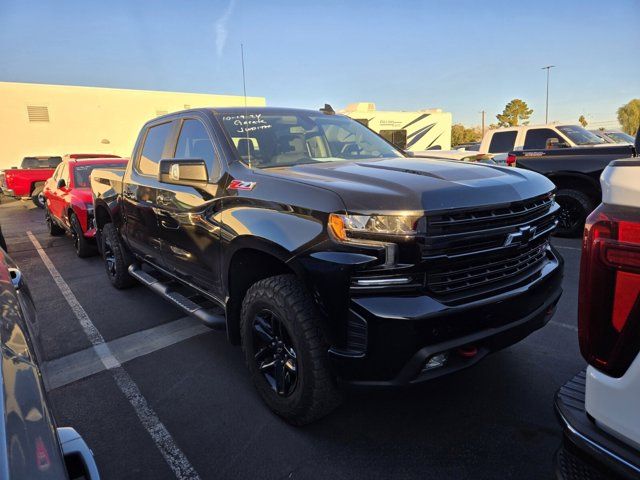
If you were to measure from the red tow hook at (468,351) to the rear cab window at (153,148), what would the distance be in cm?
323

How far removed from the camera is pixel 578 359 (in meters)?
3.39

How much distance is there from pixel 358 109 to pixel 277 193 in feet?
77.4

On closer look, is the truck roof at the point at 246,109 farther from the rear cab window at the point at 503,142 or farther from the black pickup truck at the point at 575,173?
the rear cab window at the point at 503,142

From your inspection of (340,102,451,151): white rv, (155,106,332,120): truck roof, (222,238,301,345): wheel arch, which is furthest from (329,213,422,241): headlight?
(340,102,451,151): white rv

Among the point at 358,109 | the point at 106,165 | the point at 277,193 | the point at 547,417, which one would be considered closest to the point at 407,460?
the point at 547,417

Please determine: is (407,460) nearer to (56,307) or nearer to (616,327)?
(616,327)

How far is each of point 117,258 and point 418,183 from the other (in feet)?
14.0

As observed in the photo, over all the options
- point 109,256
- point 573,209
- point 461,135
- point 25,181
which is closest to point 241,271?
point 109,256

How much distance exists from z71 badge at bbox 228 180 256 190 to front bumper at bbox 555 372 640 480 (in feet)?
6.61

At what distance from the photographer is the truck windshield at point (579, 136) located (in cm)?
1005

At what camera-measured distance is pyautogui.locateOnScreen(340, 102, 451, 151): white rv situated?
82.5ft

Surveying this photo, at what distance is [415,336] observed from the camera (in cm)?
206

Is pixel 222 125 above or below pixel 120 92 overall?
below

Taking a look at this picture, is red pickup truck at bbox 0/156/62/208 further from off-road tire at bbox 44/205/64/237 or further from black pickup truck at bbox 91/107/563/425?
black pickup truck at bbox 91/107/563/425
